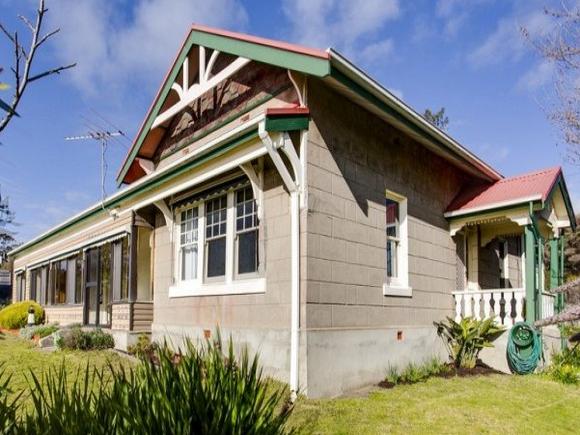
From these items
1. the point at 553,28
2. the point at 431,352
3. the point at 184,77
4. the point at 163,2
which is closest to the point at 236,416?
the point at 163,2

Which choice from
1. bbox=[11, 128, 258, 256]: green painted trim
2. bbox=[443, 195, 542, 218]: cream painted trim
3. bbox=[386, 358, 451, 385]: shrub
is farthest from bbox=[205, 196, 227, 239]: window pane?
bbox=[443, 195, 542, 218]: cream painted trim

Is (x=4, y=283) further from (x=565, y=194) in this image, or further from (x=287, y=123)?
(x=565, y=194)

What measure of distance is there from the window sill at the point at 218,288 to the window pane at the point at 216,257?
24 centimetres

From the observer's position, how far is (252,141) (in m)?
7.54

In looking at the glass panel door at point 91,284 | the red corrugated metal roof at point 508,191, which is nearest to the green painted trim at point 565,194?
the red corrugated metal roof at point 508,191

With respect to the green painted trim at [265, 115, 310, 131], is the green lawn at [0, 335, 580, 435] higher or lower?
lower

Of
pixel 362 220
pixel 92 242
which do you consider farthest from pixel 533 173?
pixel 92 242

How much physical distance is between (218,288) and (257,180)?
210 cm

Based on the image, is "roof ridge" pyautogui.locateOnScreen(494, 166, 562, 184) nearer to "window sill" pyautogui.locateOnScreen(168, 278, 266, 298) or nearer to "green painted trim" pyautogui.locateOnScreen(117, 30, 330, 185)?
"green painted trim" pyautogui.locateOnScreen(117, 30, 330, 185)

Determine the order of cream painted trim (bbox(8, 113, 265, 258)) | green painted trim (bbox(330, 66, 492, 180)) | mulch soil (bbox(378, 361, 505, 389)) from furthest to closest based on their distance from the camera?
1. mulch soil (bbox(378, 361, 505, 389))
2. green painted trim (bbox(330, 66, 492, 180))
3. cream painted trim (bbox(8, 113, 265, 258))

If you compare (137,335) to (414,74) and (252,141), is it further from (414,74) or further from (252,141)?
(414,74)

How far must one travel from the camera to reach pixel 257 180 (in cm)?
814

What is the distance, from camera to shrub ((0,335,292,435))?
256 cm

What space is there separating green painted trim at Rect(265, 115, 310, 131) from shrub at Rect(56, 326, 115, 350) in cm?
707
